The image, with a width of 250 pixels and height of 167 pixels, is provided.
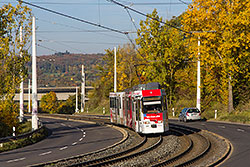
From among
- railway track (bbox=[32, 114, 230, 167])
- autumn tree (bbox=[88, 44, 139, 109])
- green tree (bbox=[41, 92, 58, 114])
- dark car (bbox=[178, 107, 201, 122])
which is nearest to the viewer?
railway track (bbox=[32, 114, 230, 167])

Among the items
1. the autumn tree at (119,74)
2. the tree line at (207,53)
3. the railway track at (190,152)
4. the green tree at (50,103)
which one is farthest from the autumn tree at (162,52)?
the green tree at (50,103)

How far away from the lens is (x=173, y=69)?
2270 inches

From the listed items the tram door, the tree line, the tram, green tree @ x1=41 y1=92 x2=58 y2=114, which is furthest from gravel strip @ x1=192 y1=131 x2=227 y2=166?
green tree @ x1=41 y1=92 x2=58 y2=114

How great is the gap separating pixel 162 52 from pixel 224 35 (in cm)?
1726

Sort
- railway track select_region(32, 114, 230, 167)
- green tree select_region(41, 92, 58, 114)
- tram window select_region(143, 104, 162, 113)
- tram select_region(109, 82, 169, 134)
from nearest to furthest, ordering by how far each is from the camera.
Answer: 1. railway track select_region(32, 114, 230, 167)
2. tram select_region(109, 82, 169, 134)
3. tram window select_region(143, 104, 162, 113)
4. green tree select_region(41, 92, 58, 114)

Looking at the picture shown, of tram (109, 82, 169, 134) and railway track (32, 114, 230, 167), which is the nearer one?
railway track (32, 114, 230, 167)

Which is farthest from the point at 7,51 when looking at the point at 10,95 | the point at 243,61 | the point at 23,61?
the point at 243,61

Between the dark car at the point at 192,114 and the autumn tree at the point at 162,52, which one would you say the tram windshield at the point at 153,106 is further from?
the autumn tree at the point at 162,52

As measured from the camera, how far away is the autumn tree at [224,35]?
39.9m

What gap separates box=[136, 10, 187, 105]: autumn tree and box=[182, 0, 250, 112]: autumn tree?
10366 mm

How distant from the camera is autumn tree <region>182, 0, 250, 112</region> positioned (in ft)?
131

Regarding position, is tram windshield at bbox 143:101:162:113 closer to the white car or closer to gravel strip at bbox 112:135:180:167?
gravel strip at bbox 112:135:180:167

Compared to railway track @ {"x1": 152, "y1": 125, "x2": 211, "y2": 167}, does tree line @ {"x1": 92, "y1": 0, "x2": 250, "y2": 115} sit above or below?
above

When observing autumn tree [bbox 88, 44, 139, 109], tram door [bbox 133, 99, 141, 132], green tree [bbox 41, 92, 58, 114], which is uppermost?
autumn tree [bbox 88, 44, 139, 109]
